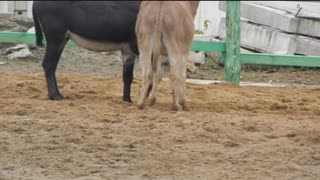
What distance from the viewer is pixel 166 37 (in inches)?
307

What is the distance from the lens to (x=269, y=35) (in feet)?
40.4

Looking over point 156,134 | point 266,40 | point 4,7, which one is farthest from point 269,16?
point 4,7

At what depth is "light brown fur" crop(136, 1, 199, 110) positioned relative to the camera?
777 centimetres

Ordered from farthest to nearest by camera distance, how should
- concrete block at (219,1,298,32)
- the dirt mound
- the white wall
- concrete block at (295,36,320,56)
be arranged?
1. the white wall
2. concrete block at (219,1,298,32)
3. concrete block at (295,36,320,56)
4. the dirt mound

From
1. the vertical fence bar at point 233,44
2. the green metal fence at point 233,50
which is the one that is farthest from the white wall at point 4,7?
the vertical fence bar at point 233,44

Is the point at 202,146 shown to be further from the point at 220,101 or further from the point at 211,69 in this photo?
the point at 211,69

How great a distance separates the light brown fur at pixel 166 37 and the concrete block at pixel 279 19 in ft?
13.7

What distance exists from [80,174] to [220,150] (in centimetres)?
133

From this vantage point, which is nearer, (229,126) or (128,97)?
(229,126)

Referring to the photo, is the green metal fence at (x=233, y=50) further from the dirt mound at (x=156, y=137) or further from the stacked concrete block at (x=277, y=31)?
the dirt mound at (x=156, y=137)

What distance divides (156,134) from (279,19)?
230 inches

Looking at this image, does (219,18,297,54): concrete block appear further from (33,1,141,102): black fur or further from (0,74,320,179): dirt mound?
(33,1,141,102): black fur

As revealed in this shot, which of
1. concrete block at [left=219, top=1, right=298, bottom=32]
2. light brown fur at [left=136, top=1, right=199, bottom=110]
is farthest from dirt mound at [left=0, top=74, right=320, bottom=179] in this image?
concrete block at [left=219, top=1, right=298, bottom=32]

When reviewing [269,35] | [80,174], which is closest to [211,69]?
[269,35]
